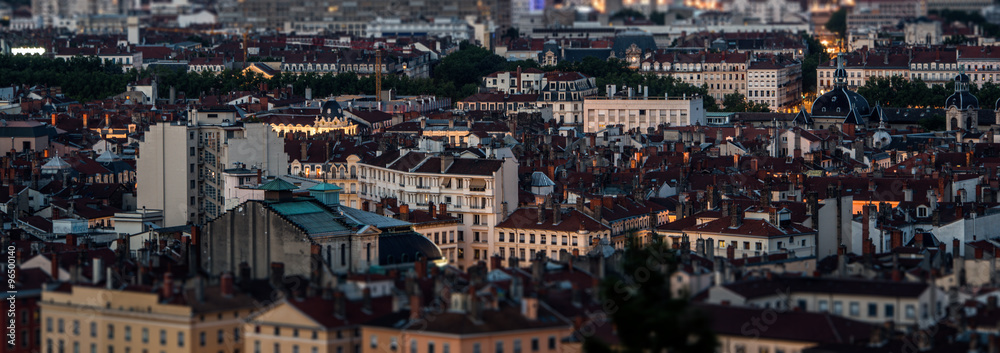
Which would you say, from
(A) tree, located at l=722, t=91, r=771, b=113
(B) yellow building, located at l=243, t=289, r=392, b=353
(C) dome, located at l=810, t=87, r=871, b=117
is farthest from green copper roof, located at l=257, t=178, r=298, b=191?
(A) tree, located at l=722, t=91, r=771, b=113

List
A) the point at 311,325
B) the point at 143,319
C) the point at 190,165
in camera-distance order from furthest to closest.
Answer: the point at 190,165 < the point at 143,319 < the point at 311,325

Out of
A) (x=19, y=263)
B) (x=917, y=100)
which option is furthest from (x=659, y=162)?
(x=917, y=100)

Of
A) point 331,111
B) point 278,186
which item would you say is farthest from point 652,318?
point 331,111

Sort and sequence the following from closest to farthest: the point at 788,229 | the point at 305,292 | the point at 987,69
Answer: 1. the point at 305,292
2. the point at 788,229
3. the point at 987,69

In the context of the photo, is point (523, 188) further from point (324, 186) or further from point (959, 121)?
point (959, 121)

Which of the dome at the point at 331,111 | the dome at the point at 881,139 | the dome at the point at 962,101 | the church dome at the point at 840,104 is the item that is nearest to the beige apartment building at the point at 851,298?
the dome at the point at 881,139

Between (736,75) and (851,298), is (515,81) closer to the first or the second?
(736,75)

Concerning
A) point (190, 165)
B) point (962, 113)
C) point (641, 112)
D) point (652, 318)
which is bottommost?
point (641, 112)

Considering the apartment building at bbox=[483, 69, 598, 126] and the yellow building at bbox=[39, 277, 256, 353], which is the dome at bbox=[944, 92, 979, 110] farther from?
the yellow building at bbox=[39, 277, 256, 353]
